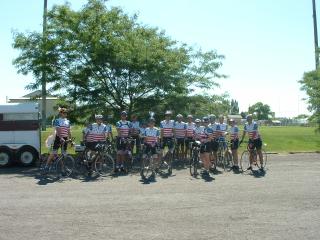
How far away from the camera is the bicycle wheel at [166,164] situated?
16234 millimetres

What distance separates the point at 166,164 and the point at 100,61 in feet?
19.0

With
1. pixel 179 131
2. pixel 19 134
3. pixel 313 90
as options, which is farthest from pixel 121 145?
pixel 313 90

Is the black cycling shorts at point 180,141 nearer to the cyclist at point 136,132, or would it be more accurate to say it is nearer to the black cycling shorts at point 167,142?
Result: the black cycling shorts at point 167,142

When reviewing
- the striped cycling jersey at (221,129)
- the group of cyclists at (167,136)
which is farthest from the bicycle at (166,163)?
the striped cycling jersey at (221,129)

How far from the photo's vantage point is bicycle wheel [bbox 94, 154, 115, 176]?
51.1 feet

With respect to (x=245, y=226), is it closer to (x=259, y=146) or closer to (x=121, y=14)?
(x=259, y=146)

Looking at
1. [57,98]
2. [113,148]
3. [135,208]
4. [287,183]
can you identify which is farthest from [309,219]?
[57,98]

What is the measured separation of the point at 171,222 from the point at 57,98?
14161mm

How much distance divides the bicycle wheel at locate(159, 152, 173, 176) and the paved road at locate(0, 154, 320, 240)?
5.63 ft

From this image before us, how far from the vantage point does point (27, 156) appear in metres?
18.3

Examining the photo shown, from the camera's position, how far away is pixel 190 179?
1448 cm

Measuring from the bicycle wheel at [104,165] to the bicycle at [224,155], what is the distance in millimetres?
3846

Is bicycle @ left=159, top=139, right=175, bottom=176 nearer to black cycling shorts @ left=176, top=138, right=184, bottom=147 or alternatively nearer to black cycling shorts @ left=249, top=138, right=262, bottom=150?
black cycling shorts @ left=176, top=138, right=184, bottom=147

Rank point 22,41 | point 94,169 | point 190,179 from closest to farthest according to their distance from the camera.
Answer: point 190,179
point 94,169
point 22,41
